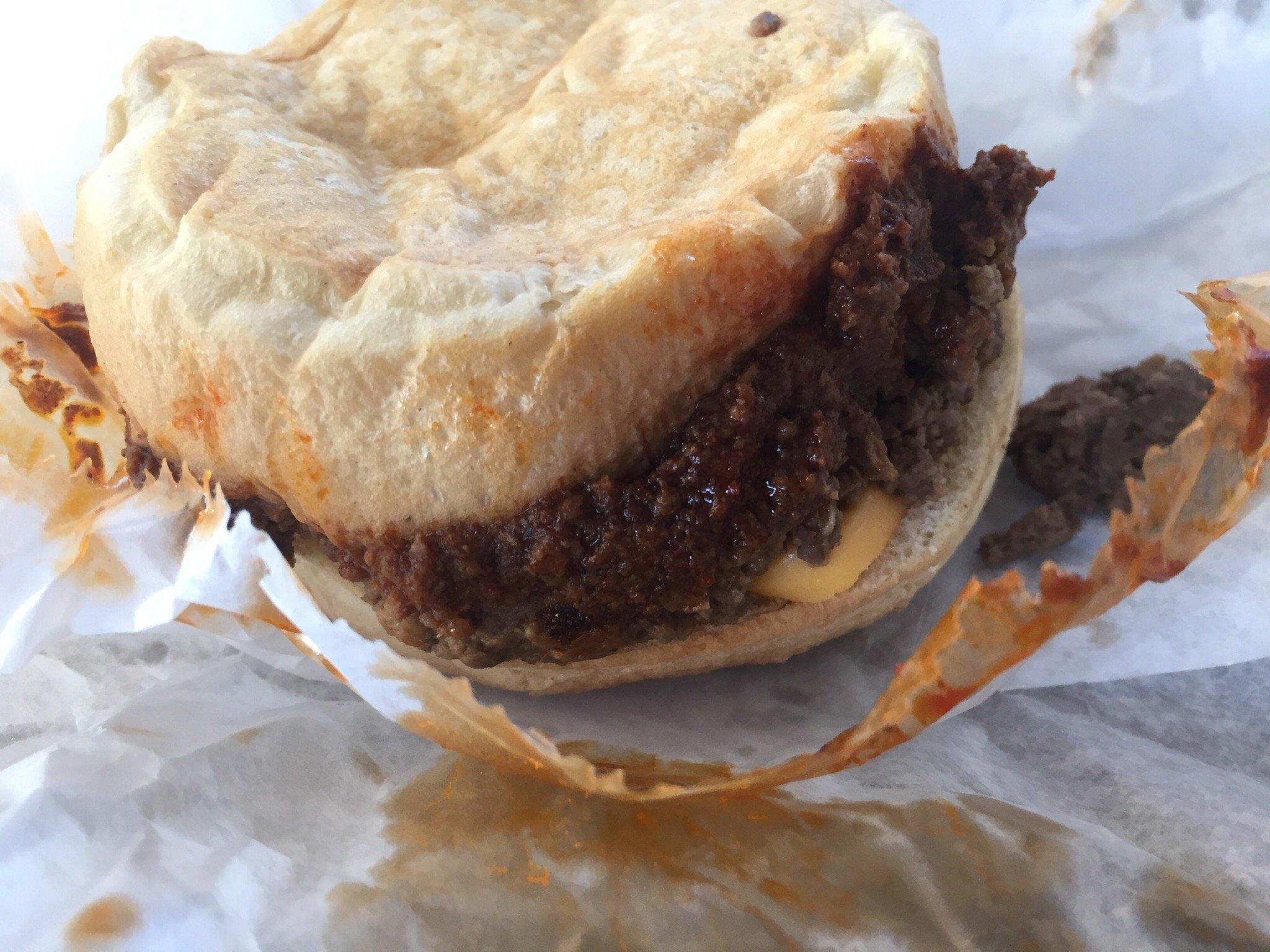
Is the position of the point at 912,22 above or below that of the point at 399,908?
above

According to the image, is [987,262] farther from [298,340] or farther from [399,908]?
[399,908]

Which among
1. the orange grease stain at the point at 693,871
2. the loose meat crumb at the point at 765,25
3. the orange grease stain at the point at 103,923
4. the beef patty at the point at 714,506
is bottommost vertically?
the orange grease stain at the point at 103,923

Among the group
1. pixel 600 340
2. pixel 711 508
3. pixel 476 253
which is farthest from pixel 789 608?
pixel 476 253

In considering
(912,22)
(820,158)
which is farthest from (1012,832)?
(912,22)

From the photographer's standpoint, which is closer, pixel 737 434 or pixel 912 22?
pixel 737 434

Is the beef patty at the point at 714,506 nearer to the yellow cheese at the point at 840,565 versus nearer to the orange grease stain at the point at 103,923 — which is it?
the yellow cheese at the point at 840,565

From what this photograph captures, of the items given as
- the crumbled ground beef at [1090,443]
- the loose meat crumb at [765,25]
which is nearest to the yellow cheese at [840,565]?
the crumbled ground beef at [1090,443]

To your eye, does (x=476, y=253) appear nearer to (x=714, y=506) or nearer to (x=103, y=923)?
(x=714, y=506)
